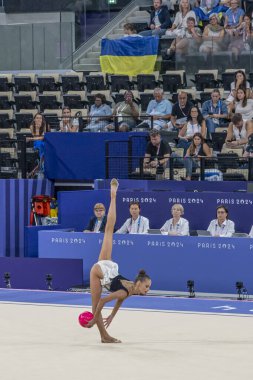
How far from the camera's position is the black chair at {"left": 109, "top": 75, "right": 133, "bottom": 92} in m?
24.7

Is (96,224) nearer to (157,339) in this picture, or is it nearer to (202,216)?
(202,216)

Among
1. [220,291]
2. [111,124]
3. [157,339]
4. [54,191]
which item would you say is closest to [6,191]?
[54,191]

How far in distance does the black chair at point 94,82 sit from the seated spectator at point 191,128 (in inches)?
201

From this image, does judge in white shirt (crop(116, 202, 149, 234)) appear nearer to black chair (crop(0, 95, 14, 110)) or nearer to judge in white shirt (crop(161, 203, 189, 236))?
judge in white shirt (crop(161, 203, 189, 236))

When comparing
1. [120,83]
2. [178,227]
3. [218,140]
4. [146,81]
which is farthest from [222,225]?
[120,83]

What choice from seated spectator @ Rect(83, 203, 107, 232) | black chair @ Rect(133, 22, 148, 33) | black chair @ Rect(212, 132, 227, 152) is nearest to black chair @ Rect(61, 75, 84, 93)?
Answer: black chair @ Rect(133, 22, 148, 33)

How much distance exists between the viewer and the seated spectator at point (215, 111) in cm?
2091

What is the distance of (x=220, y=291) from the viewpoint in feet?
53.5

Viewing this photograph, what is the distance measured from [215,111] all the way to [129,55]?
4613 mm

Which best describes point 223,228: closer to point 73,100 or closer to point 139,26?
point 73,100

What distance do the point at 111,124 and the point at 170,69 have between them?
353cm

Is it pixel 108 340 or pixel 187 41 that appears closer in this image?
pixel 108 340

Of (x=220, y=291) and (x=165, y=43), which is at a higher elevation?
(x=165, y=43)

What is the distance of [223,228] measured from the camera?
55.0ft
